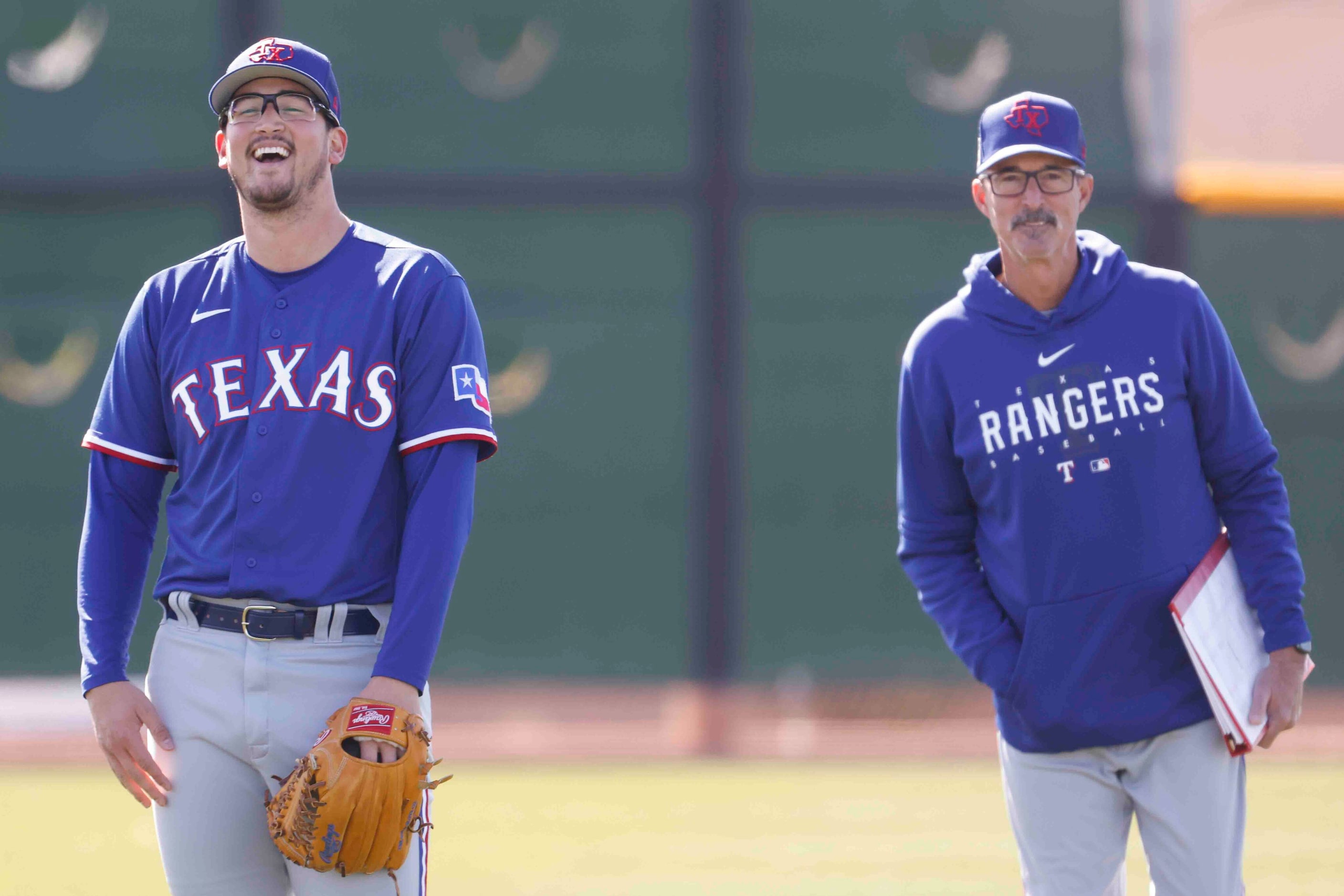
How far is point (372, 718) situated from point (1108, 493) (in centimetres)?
154

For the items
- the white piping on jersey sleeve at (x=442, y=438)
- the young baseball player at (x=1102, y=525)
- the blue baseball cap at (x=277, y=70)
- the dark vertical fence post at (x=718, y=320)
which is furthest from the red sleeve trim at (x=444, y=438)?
the dark vertical fence post at (x=718, y=320)

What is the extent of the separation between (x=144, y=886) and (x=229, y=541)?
137 inches

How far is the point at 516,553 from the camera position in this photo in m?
10.3

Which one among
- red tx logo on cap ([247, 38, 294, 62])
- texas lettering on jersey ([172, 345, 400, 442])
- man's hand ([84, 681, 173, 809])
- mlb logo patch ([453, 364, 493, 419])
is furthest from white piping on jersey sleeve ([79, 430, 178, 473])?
red tx logo on cap ([247, 38, 294, 62])

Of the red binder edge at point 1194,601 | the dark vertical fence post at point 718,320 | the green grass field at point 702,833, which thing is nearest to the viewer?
the red binder edge at point 1194,601

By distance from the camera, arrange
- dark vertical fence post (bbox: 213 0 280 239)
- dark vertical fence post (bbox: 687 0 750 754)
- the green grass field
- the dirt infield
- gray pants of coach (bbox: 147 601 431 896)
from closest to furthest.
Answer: gray pants of coach (bbox: 147 601 431 896) < the green grass field < the dirt infield < dark vertical fence post (bbox: 213 0 280 239) < dark vertical fence post (bbox: 687 0 750 754)

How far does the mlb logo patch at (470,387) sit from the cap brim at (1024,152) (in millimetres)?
1173

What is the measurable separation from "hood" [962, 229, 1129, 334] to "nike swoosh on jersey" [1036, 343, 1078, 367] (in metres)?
0.05

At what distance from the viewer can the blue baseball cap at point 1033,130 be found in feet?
10.6

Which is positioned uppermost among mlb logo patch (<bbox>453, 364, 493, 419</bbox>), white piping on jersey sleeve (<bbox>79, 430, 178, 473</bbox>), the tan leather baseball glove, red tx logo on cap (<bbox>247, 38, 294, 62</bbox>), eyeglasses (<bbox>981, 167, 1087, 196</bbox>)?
red tx logo on cap (<bbox>247, 38, 294, 62</bbox>)

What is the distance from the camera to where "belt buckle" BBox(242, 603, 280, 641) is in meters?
2.81

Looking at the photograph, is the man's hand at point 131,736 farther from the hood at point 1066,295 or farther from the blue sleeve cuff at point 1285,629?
the blue sleeve cuff at point 1285,629

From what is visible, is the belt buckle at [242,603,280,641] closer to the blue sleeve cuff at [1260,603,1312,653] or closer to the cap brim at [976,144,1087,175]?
the cap brim at [976,144,1087,175]

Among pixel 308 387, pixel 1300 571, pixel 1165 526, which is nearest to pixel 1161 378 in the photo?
pixel 1165 526
